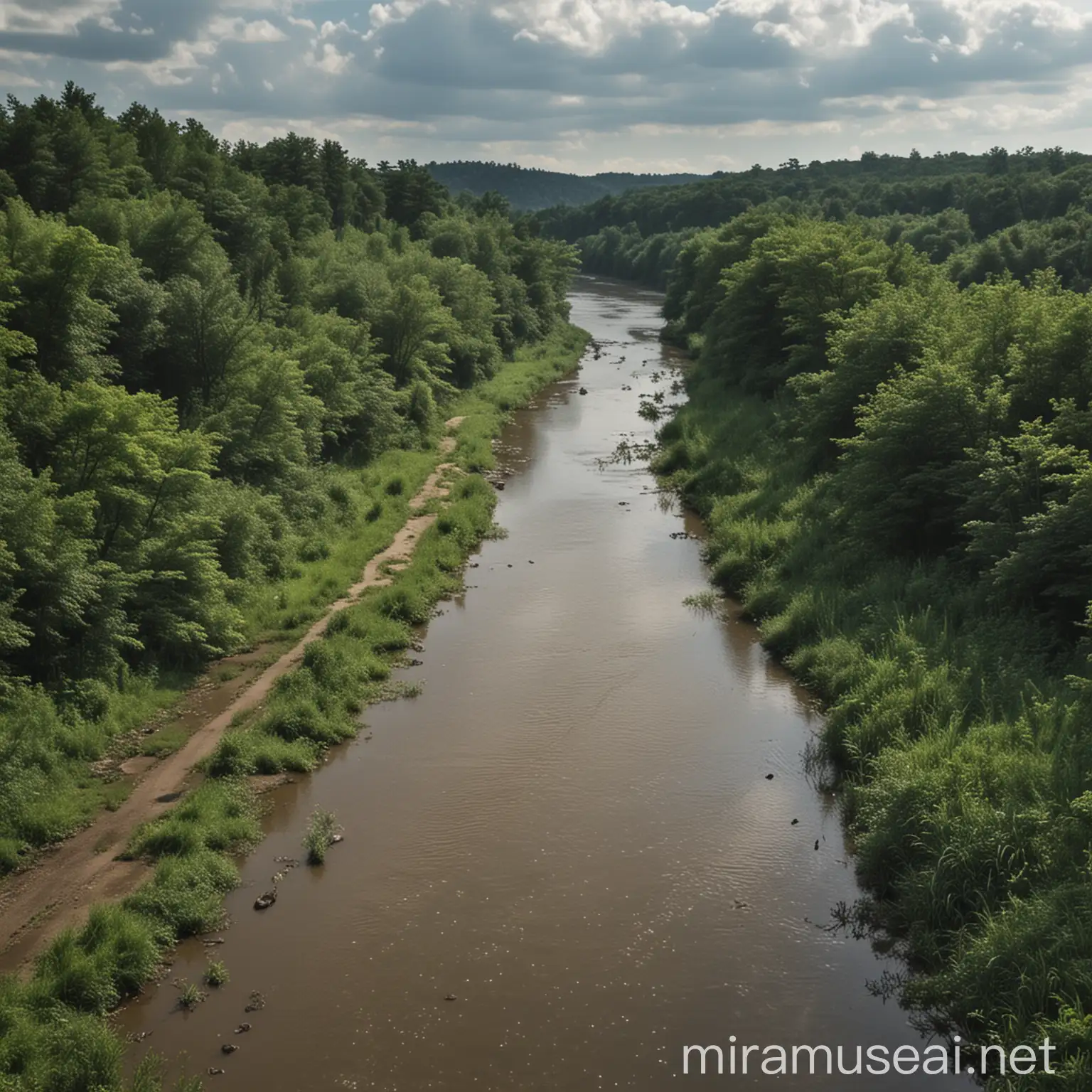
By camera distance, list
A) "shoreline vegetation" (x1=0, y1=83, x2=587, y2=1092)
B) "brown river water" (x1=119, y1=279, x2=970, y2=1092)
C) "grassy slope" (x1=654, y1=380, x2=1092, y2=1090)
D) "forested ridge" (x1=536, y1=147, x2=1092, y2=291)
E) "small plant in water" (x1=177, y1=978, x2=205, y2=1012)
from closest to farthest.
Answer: "grassy slope" (x1=654, y1=380, x2=1092, y2=1090) → "brown river water" (x1=119, y1=279, x2=970, y2=1092) → "small plant in water" (x1=177, y1=978, x2=205, y2=1012) → "shoreline vegetation" (x1=0, y1=83, x2=587, y2=1092) → "forested ridge" (x1=536, y1=147, x2=1092, y2=291)

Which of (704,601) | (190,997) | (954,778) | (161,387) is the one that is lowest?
(190,997)

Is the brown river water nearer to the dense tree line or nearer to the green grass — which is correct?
the green grass

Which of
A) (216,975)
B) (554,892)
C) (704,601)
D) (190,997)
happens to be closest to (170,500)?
(216,975)

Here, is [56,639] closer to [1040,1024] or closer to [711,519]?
[1040,1024]

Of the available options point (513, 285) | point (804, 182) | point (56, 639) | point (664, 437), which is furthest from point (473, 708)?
point (804, 182)

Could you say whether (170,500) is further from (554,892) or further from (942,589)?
(942,589)

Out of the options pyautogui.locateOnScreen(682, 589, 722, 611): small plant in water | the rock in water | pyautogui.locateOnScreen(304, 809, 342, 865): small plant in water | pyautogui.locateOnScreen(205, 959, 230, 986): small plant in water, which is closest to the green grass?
pyautogui.locateOnScreen(205, 959, 230, 986): small plant in water
